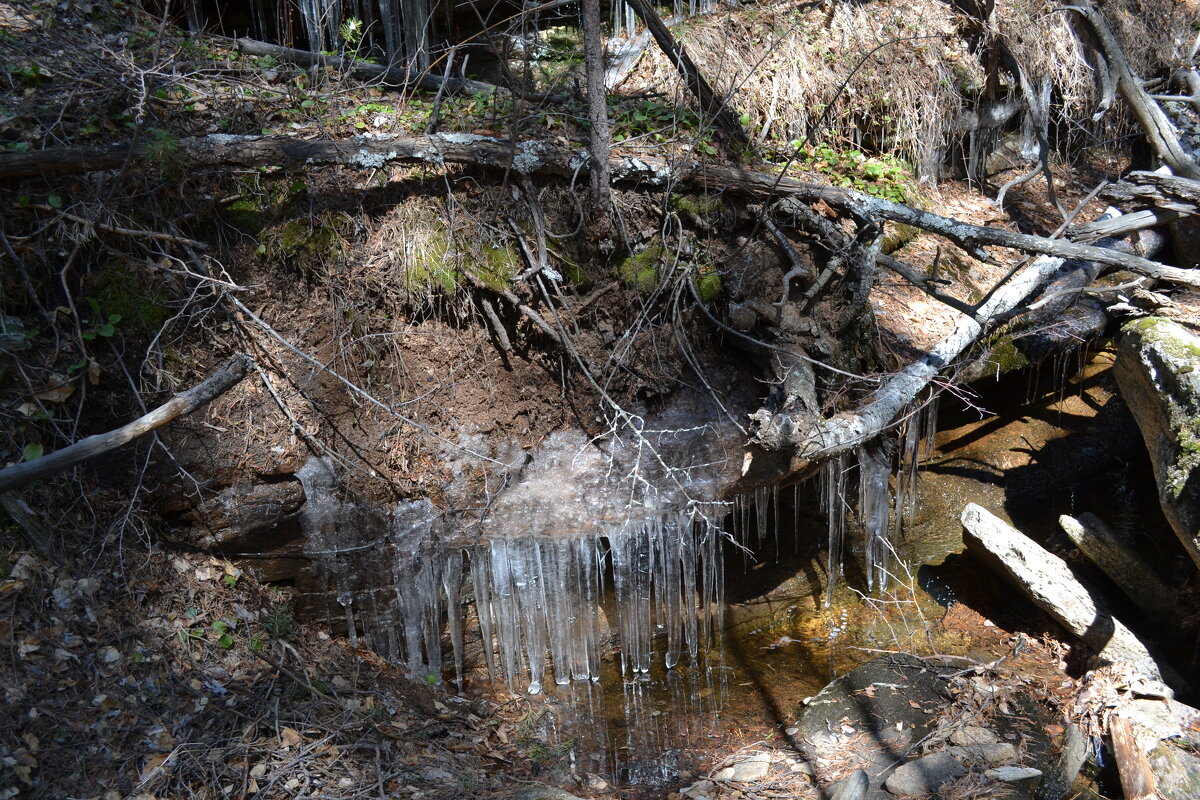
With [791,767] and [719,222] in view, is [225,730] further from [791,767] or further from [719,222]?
[719,222]

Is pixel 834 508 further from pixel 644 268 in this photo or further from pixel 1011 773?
pixel 644 268

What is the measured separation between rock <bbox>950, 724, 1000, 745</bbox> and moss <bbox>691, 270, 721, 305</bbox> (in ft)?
9.81

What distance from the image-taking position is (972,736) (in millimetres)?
4660

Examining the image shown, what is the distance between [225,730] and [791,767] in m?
2.97

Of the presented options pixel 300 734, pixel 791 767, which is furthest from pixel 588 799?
pixel 300 734

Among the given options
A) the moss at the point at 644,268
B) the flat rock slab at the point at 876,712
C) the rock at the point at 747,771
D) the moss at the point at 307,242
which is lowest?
the rock at the point at 747,771

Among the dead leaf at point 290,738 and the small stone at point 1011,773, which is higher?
the dead leaf at point 290,738

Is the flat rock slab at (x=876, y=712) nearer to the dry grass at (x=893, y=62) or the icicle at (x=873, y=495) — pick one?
the icicle at (x=873, y=495)

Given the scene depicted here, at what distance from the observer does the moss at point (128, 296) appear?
480 cm

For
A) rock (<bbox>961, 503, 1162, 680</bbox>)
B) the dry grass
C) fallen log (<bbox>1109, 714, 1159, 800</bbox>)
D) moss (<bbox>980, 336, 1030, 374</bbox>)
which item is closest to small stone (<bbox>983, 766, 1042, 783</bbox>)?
fallen log (<bbox>1109, 714, 1159, 800</bbox>)

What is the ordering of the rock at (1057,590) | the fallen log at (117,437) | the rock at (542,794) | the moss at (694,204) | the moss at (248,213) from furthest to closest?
1. the moss at (694,204)
2. the moss at (248,213)
3. the rock at (1057,590)
4. the rock at (542,794)
5. the fallen log at (117,437)

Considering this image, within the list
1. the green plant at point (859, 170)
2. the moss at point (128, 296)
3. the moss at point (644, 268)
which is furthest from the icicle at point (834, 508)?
the moss at point (128, 296)

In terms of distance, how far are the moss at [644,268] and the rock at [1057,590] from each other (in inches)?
108

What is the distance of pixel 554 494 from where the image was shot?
16.8 feet
